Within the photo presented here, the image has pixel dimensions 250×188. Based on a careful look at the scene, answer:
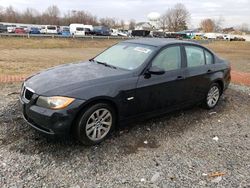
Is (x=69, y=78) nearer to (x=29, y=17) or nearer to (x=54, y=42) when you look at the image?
(x=54, y=42)

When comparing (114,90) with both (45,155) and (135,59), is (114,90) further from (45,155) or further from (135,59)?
(45,155)

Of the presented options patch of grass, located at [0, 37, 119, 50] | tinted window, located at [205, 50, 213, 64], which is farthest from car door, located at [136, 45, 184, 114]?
patch of grass, located at [0, 37, 119, 50]

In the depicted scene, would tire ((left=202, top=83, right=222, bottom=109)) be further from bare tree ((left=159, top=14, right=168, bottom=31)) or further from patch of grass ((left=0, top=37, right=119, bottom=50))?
bare tree ((left=159, top=14, right=168, bottom=31))

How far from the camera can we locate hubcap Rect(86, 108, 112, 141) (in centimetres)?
395

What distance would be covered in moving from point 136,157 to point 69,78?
1547mm

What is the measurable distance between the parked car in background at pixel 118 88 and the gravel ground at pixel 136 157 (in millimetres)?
328

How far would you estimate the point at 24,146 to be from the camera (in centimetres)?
397

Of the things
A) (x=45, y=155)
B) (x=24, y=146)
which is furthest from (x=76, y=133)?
(x=24, y=146)

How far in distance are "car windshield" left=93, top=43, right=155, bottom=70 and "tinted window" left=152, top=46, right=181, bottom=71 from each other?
0.19 m

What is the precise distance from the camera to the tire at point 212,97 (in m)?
5.97

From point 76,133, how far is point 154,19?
77248 millimetres

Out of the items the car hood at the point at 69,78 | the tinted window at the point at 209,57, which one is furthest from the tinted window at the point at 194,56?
the car hood at the point at 69,78

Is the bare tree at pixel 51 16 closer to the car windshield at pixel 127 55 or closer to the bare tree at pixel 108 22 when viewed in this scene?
the bare tree at pixel 108 22

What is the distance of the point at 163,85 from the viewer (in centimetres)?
473
